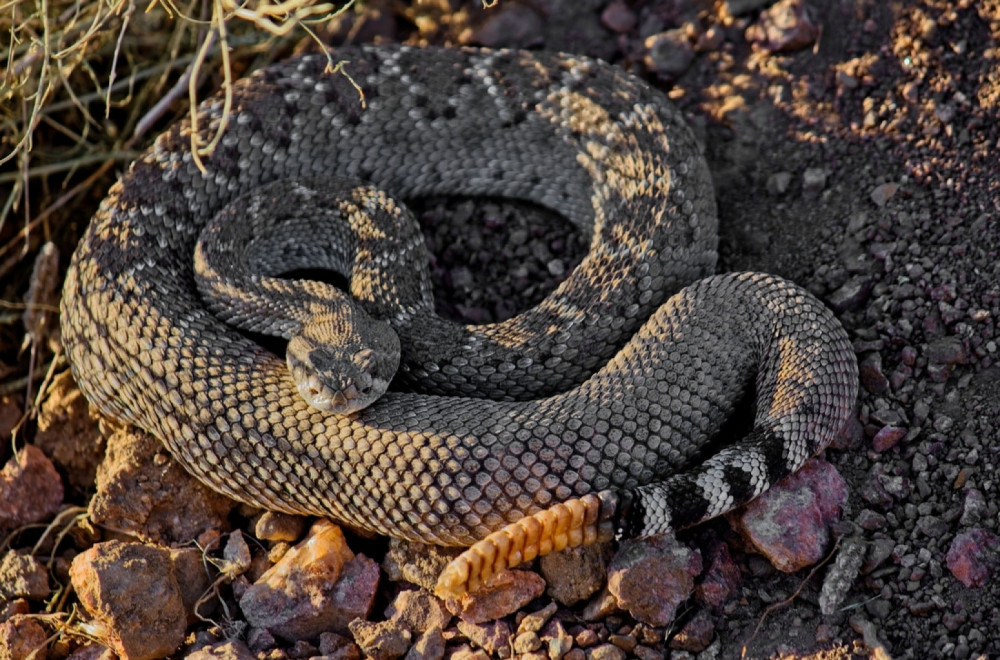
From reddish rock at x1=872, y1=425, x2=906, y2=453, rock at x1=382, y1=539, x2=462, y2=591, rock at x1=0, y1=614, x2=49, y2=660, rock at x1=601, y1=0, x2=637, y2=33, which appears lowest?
rock at x1=0, y1=614, x2=49, y2=660

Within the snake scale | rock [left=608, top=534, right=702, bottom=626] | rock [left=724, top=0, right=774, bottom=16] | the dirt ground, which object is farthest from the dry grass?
rock [left=608, top=534, right=702, bottom=626]

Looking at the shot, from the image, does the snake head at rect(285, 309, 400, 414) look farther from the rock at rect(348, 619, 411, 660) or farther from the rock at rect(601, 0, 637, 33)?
the rock at rect(601, 0, 637, 33)

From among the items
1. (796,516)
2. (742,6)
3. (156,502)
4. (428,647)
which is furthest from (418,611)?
(742,6)

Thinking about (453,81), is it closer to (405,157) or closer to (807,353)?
(405,157)

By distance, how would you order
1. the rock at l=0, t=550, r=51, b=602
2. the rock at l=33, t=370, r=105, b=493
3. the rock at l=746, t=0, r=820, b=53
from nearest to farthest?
the rock at l=0, t=550, r=51, b=602
the rock at l=33, t=370, r=105, b=493
the rock at l=746, t=0, r=820, b=53

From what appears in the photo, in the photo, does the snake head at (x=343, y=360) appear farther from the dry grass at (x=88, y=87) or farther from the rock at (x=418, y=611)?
the dry grass at (x=88, y=87)

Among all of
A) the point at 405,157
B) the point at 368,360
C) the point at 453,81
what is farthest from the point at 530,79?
the point at 368,360

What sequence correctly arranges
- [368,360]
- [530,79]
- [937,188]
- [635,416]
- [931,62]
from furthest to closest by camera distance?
[530,79], [931,62], [937,188], [368,360], [635,416]
